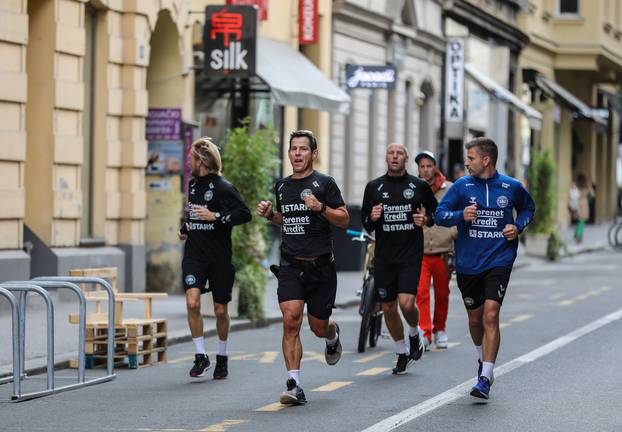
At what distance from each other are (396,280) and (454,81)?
91.0ft

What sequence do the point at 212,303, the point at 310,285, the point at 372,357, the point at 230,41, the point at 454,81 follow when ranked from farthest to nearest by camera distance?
the point at 454,81, the point at 230,41, the point at 212,303, the point at 372,357, the point at 310,285

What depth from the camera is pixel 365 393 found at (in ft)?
40.5

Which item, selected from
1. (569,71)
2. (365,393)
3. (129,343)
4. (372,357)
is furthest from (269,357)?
(569,71)

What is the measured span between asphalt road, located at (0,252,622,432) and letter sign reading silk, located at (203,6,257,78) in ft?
22.4

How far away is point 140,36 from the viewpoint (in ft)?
75.8

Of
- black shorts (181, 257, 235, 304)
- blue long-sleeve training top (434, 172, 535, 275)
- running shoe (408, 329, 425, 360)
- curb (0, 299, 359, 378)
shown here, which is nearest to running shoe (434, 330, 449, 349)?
running shoe (408, 329, 425, 360)

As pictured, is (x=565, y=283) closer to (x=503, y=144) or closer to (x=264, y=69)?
(x=264, y=69)

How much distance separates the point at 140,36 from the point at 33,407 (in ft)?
39.3

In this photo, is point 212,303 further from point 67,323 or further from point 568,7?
point 568,7

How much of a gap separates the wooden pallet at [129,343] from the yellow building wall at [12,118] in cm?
486

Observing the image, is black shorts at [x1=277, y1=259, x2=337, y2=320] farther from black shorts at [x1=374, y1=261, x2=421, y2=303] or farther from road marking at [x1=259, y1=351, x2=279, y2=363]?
road marking at [x1=259, y1=351, x2=279, y2=363]

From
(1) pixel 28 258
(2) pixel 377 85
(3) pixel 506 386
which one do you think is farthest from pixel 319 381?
(2) pixel 377 85

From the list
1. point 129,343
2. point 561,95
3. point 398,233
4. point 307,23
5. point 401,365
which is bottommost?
point 401,365

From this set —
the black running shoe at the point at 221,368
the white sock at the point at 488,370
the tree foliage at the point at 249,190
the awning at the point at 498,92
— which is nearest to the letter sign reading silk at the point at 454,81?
the awning at the point at 498,92
